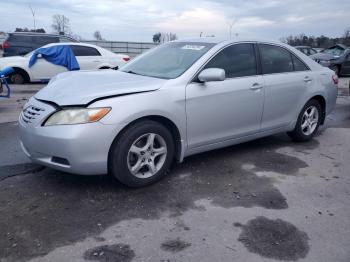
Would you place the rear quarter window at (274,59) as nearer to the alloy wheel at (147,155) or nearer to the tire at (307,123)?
the tire at (307,123)

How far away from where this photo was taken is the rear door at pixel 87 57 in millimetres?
11981

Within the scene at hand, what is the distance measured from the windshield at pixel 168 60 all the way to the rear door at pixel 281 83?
0.99 meters

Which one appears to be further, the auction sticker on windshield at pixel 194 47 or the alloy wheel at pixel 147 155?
the auction sticker on windshield at pixel 194 47

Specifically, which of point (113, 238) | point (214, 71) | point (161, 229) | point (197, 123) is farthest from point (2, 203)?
point (214, 71)

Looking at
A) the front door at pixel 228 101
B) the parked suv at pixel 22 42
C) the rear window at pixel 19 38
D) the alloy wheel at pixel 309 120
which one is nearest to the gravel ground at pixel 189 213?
the front door at pixel 228 101

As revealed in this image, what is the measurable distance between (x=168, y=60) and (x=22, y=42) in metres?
10.9

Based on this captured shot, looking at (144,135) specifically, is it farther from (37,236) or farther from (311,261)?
(311,261)

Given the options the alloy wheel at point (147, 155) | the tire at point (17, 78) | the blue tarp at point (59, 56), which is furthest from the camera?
the tire at point (17, 78)

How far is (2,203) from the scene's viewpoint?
3488 millimetres

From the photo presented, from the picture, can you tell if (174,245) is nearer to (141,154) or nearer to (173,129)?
(141,154)

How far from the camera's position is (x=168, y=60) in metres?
4.58

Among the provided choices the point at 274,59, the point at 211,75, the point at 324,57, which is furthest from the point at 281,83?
the point at 324,57

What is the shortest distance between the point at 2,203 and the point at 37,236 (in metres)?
0.79

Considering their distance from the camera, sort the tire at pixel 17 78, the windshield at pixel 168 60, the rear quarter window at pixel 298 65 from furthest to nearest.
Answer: the tire at pixel 17 78
the rear quarter window at pixel 298 65
the windshield at pixel 168 60
